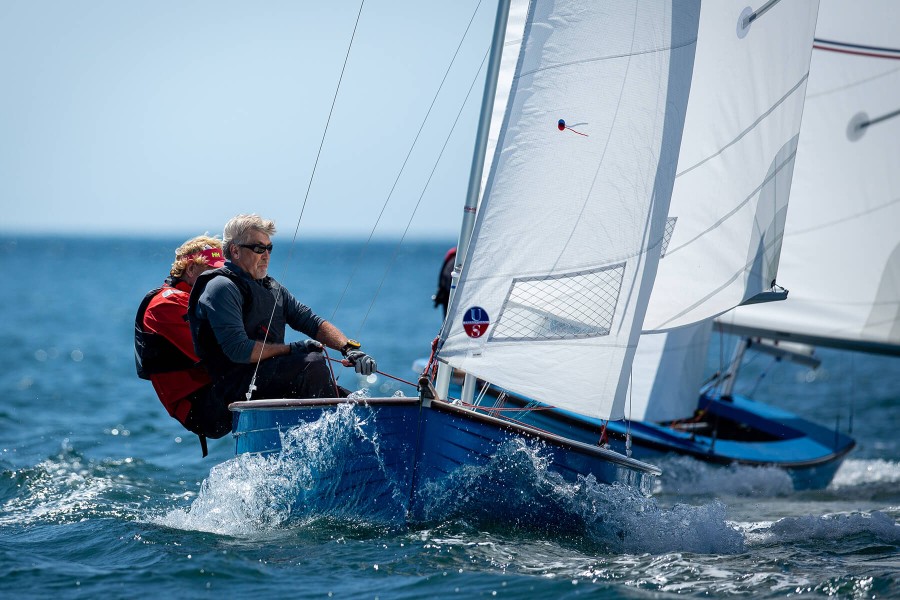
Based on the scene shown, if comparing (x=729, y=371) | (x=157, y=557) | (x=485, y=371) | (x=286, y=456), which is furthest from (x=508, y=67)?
(x=729, y=371)

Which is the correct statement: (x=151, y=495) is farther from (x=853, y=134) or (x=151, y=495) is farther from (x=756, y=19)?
(x=853, y=134)

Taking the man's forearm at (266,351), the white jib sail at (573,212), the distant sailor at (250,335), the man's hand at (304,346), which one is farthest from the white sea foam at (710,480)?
the man's forearm at (266,351)

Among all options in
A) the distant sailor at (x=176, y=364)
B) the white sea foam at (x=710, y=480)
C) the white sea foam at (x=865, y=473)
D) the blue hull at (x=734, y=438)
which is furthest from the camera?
the white sea foam at (x=865, y=473)

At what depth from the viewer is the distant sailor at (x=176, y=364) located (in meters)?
5.58

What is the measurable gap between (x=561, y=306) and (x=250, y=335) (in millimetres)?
1661

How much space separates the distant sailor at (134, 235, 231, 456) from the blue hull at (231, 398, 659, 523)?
54 centimetres

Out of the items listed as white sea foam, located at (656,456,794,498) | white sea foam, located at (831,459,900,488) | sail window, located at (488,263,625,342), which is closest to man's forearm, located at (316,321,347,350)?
sail window, located at (488,263,625,342)

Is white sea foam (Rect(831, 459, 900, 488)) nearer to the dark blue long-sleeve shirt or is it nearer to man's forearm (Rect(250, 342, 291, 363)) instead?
man's forearm (Rect(250, 342, 291, 363))

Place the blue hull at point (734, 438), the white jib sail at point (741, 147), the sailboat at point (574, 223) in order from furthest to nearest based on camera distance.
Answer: the blue hull at point (734, 438) < the white jib sail at point (741, 147) < the sailboat at point (574, 223)

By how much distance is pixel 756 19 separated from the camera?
618 cm

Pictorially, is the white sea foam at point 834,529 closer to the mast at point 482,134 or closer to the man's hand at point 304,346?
the mast at point 482,134

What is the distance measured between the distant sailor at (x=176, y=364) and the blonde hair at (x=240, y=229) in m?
0.33

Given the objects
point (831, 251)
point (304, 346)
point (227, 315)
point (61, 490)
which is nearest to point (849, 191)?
point (831, 251)

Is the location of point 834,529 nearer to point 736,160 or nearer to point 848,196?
point 736,160
